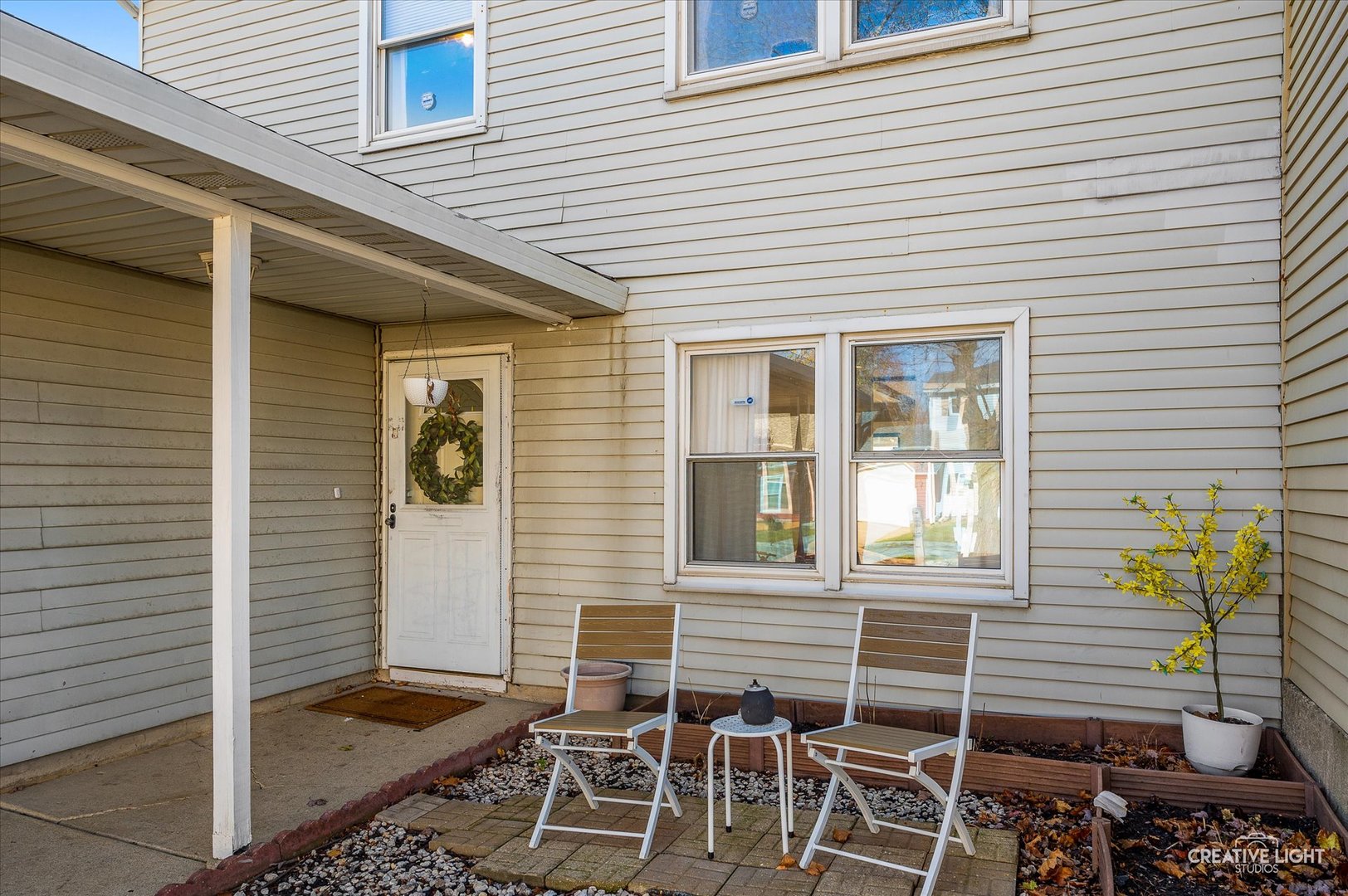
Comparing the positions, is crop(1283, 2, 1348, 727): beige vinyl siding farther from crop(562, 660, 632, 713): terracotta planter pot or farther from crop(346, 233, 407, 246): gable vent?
crop(346, 233, 407, 246): gable vent

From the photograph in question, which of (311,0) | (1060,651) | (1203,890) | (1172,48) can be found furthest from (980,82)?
(311,0)

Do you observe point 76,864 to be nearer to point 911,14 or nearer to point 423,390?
point 423,390

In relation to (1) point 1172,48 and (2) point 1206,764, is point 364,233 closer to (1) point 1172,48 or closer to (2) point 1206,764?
(1) point 1172,48

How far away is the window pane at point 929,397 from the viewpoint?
15.0ft

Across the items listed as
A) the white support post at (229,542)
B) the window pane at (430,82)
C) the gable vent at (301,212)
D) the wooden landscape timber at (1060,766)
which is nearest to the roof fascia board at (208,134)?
the gable vent at (301,212)

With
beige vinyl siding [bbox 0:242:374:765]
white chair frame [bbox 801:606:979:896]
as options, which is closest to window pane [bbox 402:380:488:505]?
beige vinyl siding [bbox 0:242:374:765]

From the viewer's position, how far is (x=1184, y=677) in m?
4.18

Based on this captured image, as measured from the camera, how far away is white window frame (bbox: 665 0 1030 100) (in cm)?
451

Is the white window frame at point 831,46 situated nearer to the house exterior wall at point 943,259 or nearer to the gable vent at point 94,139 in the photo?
the house exterior wall at point 943,259

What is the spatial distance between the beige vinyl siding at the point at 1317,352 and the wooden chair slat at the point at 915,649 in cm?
133

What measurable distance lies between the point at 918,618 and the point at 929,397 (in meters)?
1.48

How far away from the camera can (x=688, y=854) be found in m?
3.41

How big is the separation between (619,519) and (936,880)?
2823mm

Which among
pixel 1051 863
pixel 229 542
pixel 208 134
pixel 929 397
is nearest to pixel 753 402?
pixel 929 397
